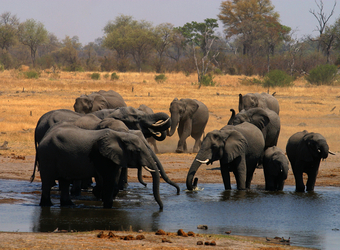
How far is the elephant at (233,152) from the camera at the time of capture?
915cm

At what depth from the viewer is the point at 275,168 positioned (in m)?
9.67

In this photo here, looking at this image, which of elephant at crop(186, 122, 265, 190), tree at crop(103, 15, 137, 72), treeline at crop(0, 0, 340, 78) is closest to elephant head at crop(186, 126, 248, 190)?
elephant at crop(186, 122, 265, 190)

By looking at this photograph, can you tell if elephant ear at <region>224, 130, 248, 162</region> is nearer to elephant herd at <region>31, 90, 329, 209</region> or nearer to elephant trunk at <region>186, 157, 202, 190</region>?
elephant herd at <region>31, 90, 329, 209</region>

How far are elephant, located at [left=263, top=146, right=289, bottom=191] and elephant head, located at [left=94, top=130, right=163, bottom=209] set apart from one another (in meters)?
3.10

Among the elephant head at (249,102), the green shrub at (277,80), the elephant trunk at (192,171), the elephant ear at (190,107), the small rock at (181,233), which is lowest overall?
A: the small rock at (181,233)

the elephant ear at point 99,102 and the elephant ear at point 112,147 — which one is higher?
the elephant ear at point 99,102

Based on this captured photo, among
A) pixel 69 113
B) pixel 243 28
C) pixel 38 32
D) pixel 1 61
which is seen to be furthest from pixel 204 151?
pixel 38 32

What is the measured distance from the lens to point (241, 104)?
1388cm

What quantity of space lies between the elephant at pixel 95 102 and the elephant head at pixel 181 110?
5.42ft

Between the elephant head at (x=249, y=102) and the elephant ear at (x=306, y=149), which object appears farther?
the elephant head at (x=249, y=102)

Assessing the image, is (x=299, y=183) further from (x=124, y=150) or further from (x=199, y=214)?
(x=124, y=150)

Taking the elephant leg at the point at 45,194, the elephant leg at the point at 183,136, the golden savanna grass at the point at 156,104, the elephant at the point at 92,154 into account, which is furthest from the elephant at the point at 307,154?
the golden savanna grass at the point at 156,104

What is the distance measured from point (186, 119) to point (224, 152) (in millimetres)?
6980

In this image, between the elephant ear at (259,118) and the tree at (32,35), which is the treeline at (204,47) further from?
the elephant ear at (259,118)
